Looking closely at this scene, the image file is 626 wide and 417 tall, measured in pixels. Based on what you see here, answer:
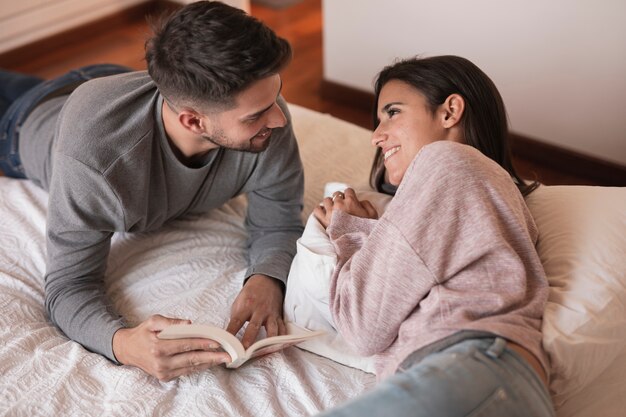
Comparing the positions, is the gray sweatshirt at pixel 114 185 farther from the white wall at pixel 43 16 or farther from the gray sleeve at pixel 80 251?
the white wall at pixel 43 16

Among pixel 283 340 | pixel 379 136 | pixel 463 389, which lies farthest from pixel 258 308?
pixel 463 389

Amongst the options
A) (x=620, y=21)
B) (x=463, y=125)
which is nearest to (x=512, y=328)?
(x=463, y=125)

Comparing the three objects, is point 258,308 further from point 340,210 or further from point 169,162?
point 169,162

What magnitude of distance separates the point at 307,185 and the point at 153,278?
0.54 meters

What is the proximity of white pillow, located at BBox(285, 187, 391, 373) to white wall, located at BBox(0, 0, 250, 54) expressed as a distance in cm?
188

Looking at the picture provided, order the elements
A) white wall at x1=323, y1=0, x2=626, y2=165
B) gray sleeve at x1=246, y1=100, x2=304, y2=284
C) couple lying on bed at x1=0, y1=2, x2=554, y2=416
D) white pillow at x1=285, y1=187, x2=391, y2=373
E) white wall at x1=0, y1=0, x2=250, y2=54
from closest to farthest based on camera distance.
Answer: couple lying on bed at x1=0, y1=2, x2=554, y2=416
white pillow at x1=285, y1=187, x2=391, y2=373
gray sleeve at x1=246, y1=100, x2=304, y2=284
white wall at x1=323, y1=0, x2=626, y2=165
white wall at x1=0, y1=0, x2=250, y2=54

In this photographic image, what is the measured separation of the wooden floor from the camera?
114 inches

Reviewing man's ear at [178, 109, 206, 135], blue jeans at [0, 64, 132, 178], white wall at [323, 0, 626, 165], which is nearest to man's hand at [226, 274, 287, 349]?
man's ear at [178, 109, 206, 135]

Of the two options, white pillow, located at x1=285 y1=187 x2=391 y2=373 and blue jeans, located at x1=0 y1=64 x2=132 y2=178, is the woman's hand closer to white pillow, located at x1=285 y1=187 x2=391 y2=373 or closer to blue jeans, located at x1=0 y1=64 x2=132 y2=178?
white pillow, located at x1=285 y1=187 x2=391 y2=373

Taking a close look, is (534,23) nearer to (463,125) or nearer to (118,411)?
(463,125)

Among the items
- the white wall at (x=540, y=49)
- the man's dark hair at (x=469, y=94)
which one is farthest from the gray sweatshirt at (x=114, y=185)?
the white wall at (x=540, y=49)

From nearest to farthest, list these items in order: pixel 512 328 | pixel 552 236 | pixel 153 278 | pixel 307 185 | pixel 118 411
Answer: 1. pixel 512 328
2. pixel 118 411
3. pixel 552 236
4. pixel 153 278
5. pixel 307 185

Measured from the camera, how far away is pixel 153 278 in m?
1.58

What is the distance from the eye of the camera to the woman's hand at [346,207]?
1438 mm
